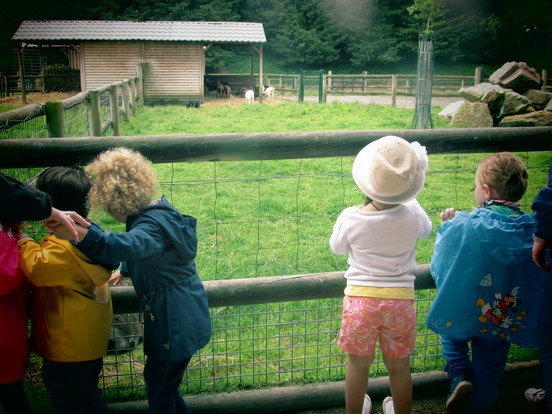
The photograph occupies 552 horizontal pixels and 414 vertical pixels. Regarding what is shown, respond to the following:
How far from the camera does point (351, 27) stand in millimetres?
56031

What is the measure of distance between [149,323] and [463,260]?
1265mm

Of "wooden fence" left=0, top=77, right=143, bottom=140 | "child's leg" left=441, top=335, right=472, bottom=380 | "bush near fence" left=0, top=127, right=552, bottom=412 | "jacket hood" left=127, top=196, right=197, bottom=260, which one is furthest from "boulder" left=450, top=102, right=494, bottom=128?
"jacket hood" left=127, top=196, right=197, bottom=260

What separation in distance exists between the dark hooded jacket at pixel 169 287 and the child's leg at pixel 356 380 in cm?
60

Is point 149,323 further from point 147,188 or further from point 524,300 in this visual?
point 524,300

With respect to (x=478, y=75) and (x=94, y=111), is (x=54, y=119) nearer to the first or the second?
(x=94, y=111)

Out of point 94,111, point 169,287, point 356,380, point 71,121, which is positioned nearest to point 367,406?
point 356,380

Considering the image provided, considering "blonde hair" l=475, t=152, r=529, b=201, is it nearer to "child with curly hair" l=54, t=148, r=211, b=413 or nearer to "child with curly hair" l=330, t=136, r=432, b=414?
"child with curly hair" l=330, t=136, r=432, b=414

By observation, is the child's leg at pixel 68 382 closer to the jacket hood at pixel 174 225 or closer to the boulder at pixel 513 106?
the jacket hood at pixel 174 225

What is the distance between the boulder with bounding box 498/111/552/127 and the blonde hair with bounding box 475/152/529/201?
1075 cm

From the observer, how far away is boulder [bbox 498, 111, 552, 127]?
39.3 ft

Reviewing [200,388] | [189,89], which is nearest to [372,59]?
[189,89]

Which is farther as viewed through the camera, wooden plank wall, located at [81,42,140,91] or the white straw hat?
wooden plank wall, located at [81,42,140,91]

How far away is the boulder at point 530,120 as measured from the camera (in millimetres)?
11977

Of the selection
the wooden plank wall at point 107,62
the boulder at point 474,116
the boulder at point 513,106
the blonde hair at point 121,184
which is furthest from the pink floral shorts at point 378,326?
the wooden plank wall at point 107,62
